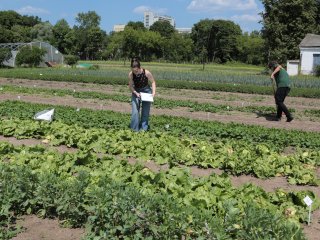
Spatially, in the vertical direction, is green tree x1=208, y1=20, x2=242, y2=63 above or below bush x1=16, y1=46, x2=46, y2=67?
above

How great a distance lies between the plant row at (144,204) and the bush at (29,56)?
41.9 metres

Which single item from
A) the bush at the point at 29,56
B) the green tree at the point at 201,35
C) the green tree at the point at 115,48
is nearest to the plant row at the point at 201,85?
the bush at the point at 29,56

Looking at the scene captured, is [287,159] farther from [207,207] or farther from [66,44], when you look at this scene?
[66,44]

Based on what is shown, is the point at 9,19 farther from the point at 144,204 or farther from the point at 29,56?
the point at 144,204

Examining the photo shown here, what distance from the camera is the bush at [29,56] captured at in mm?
45219

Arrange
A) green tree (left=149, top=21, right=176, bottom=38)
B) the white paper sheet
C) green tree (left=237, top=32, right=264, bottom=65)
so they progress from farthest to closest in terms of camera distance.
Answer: green tree (left=149, top=21, right=176, bottom=38)
green tree (left=237, top=32, right=264, bottom=65)
the white paper sheet

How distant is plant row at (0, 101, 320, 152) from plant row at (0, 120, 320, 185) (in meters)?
0.98

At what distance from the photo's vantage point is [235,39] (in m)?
89.7

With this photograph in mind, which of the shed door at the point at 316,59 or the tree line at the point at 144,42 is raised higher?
the tree line at the point at 144,42

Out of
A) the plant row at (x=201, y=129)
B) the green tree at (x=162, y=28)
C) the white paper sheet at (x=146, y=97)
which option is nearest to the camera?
the plant row at (x=201, y=129)

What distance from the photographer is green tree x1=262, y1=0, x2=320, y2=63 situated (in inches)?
1820

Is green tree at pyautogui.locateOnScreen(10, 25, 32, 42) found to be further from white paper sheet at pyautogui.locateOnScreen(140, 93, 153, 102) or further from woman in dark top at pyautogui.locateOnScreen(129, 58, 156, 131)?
white paper sheet at pyautogui.locateOnScreen(140, 93, 153, 102)

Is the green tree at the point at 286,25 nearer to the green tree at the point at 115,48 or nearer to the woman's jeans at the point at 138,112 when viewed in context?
the green tree at the point at 115,48

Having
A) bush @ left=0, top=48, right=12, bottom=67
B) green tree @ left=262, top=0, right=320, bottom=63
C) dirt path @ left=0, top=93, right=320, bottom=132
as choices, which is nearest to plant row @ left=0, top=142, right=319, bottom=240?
dirt path @ left=0, top=93, right=320, bottom=132
